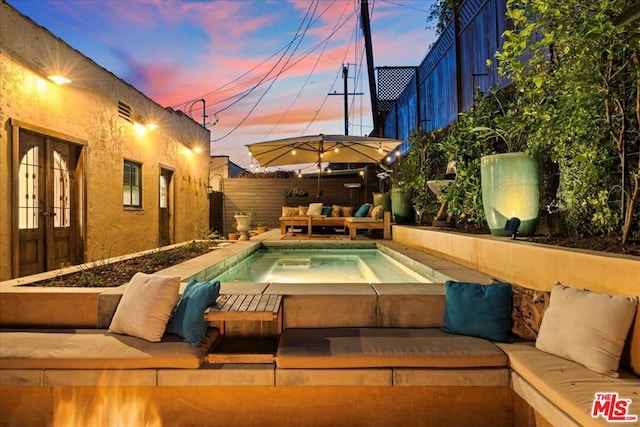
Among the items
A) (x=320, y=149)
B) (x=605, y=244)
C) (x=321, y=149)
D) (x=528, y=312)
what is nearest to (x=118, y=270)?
(x=528, y=312)

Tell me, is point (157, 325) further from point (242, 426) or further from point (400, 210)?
point (400, 210)

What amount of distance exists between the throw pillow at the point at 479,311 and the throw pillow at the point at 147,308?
1806mm

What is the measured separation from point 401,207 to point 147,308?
636cm

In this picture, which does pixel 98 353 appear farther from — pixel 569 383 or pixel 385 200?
pixel 385 200

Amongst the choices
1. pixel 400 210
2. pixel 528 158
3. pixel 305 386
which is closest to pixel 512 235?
pixel 528 158

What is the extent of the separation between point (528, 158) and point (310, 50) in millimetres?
11918

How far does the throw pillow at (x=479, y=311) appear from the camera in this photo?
2223 mm

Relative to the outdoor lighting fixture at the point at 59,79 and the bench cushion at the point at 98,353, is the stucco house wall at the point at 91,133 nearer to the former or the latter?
the outdoor lighting fixture at the point at 59,79

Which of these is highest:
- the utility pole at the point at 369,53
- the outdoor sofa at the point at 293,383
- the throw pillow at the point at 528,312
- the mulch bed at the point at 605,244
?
the utility pole at the point at 369,53

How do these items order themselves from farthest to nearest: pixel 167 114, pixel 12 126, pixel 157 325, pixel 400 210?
pixel 167 114 < pixel 400 210 < pixel 12 126 < pixel 157 325

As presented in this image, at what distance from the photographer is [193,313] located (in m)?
2.22

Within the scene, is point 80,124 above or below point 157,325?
above

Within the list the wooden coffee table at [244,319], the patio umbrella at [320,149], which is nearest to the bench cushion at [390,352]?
the wooden coffee table at [244,319]

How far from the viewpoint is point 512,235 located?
3484 mm
